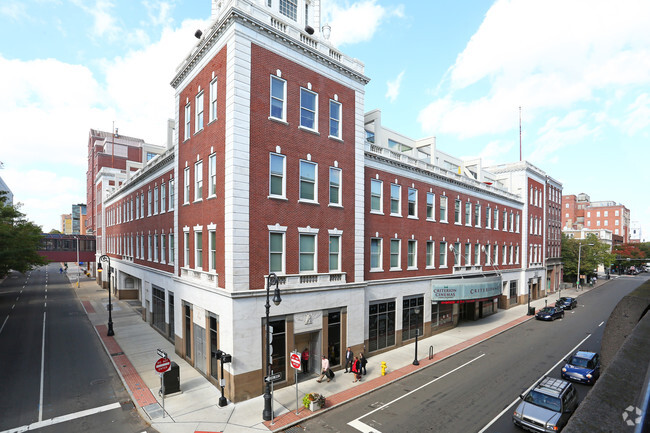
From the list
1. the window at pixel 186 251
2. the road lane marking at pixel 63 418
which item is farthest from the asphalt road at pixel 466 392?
the window at pixel 186 251

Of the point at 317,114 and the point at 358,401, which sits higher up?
the point at 317,114

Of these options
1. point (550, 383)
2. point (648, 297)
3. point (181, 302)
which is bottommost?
point (550, 383)

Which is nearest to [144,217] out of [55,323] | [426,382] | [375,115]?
[55,323]

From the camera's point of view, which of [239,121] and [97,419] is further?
[239,121]

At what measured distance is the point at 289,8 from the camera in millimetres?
22531

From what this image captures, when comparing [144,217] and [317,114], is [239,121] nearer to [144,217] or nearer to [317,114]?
[317,114]

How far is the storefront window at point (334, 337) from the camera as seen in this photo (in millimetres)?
21203

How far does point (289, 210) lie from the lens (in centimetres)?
1962

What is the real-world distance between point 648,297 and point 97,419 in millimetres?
20974

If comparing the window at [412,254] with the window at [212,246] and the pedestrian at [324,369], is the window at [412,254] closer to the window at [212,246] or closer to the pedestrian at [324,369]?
the pedestrian at [324,369]

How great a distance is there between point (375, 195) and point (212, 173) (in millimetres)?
12697

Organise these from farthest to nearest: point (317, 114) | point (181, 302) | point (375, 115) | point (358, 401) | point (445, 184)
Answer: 1. point (445, 184)
2. point (375, 115)
3. point (181, 302)
4. point (317, 114)
5. point (358, 401)

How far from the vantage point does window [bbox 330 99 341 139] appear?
22.2m

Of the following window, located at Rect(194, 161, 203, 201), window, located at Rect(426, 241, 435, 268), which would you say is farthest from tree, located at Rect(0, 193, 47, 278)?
window, located at Rect(426, 241, 435, 268)
